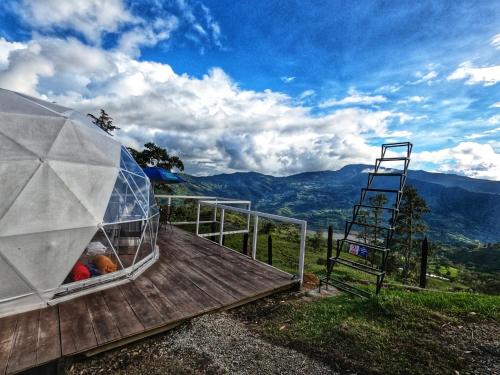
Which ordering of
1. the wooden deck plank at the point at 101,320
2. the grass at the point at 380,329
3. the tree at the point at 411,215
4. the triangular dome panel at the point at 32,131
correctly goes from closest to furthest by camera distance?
the grass at the point at 380,329 < the wooden deck plank at the point at 101,320 < the triangular dome panel at the point at 32,131 < the tree at the point at 411,215

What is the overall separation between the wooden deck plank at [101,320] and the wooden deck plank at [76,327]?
57 mm

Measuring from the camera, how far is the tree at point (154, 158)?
81.5 feet

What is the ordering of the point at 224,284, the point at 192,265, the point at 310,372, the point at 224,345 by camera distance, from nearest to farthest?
the point at 310,372
the point at 224,345
the point at 224,284
the point at 192,265

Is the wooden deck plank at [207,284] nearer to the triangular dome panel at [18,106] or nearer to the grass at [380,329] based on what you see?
the grass at [380,329]

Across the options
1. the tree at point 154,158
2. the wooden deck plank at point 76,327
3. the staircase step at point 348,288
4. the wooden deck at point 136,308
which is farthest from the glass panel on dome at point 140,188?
the tree at point 154,158

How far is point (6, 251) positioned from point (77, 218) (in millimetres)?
1053

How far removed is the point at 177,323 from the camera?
13.7ft

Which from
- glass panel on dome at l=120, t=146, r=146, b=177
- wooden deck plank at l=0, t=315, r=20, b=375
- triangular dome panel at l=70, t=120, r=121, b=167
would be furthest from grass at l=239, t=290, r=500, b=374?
glass panel on dome at l=120, t=146, r=146, b=177

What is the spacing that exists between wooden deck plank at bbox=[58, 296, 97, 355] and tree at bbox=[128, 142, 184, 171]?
21507mm

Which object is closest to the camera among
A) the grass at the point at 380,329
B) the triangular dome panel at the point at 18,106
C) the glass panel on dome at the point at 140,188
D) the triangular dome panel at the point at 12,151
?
the grass at the point at 380,329

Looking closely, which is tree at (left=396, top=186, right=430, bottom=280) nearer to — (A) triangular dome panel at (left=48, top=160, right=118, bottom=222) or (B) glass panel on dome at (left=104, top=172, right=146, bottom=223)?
(B) glass panel on dome at (left=104, top=172, right=146, bottom=223)

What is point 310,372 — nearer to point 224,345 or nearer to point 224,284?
point 224,345

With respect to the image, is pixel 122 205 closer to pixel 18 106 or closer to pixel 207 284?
pixel 207 284

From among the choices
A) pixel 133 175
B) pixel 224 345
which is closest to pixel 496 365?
pixel 224 345
